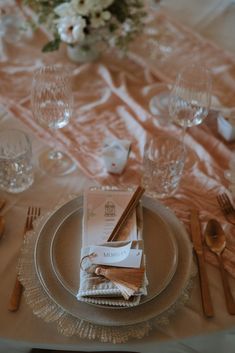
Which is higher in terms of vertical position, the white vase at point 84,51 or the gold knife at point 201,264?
the white vase at point 84,51

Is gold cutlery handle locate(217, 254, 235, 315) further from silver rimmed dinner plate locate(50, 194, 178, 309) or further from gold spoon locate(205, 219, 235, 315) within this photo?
silver rimmed dinner plate locate(50, 194, 178, 309)

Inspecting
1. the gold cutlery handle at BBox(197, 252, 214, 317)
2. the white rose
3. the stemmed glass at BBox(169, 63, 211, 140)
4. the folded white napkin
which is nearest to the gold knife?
the gold cutlery handle at BBox(197, 252, 214, 317)

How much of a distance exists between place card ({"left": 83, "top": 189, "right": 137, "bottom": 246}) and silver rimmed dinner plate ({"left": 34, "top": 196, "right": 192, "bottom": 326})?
0.03 m

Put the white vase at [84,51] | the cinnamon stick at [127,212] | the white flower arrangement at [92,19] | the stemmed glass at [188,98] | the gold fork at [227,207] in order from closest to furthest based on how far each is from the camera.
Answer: the cinnamon stick at [127,212] → the gold fork at [227,207] → the stemmed glass at [188,98] → the white flower arrangement at [92,19] → the white vase at [84,51]

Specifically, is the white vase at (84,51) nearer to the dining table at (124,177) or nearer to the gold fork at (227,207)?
the dining table at (124,177)

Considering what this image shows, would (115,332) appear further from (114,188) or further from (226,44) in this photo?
(226,44)

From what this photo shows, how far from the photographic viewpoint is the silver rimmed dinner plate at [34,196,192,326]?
711 mm

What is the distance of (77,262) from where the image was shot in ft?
2.60

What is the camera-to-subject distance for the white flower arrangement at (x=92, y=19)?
1.20 meters

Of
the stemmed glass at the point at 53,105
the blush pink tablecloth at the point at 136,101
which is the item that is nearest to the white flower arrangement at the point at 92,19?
the blush pink tablecloth at the point at 136,101

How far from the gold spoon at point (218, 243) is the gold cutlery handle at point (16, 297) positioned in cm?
41

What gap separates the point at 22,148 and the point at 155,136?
0.39 meters

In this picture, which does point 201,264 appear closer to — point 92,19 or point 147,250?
point 147,250

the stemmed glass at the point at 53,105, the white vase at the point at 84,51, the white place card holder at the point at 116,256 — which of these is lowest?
the white place card holder at the point at 116,256
